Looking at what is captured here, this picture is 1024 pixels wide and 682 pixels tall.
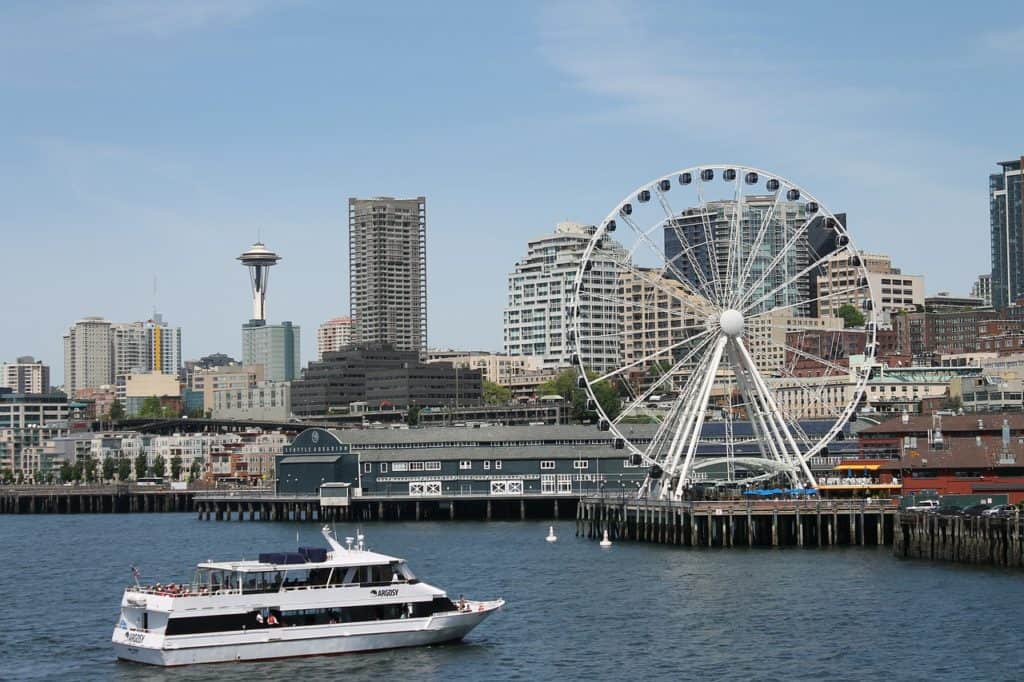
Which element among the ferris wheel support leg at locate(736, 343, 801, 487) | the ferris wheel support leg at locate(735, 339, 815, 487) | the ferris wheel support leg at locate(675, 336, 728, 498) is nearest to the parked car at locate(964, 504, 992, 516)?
the ferris wheel support leg at locate(735, 339, 815, 487)

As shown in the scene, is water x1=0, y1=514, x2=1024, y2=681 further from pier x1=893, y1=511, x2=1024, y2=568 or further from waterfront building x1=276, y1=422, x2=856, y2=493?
waterfront building x1=276, y1=422, x2=856, y2=493

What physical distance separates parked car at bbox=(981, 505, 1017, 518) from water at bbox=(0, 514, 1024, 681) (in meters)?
3.42

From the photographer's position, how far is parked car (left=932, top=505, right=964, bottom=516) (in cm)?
10150

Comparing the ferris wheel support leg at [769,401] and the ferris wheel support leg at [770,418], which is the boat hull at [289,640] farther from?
the ferris wheel support leg at [770,418]

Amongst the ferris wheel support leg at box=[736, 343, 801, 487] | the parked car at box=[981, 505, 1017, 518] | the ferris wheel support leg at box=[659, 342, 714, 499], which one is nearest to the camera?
the parked car at box=[981, 505, 1017, 518]

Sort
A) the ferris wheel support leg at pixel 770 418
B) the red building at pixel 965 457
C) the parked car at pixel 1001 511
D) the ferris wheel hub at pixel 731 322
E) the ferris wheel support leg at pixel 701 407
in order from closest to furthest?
the parked car at pixel 1001 511 < the red building at pixel 965 457 < the ferris wheel hub at pixel 731 322 < the ferris wheel support leg at pixel 701 407 < the ferris wheel support leg at pixel 770 418

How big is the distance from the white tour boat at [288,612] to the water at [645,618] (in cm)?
68

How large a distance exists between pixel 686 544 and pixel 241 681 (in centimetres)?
5667

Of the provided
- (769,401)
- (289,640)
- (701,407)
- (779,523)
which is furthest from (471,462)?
(289,640)

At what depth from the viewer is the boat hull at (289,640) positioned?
220ft

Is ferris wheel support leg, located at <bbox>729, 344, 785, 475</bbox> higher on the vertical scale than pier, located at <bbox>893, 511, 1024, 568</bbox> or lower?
higher

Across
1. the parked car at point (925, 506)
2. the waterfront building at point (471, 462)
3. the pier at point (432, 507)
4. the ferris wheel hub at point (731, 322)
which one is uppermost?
the ferris wheel hub at point (731, 322)

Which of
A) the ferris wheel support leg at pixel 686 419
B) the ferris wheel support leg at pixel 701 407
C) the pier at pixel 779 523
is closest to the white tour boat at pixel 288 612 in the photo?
the pier at pixel 779 523

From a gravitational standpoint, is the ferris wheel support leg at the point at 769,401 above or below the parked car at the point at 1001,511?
above
